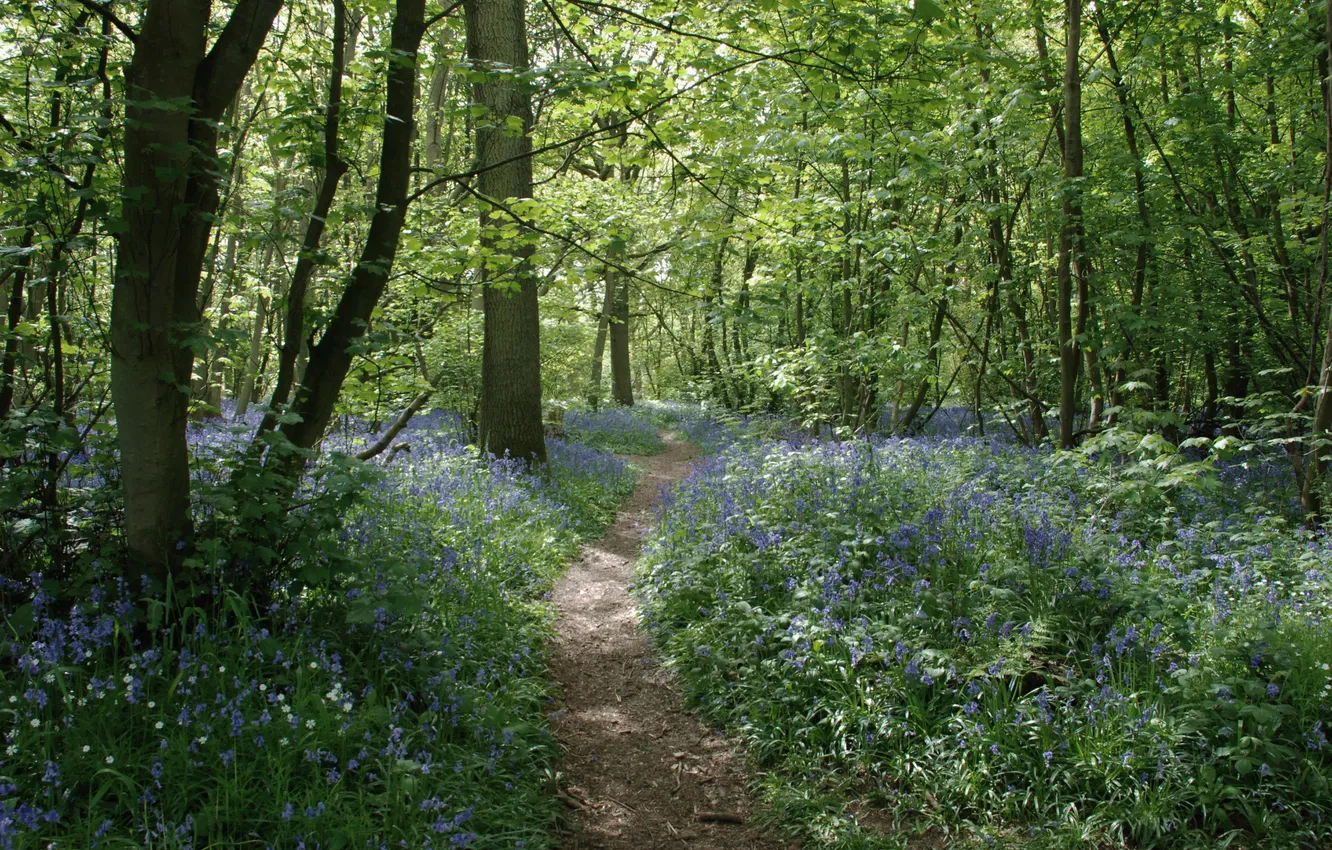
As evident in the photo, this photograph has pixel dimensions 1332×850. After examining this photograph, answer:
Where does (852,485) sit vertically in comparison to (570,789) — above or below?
above

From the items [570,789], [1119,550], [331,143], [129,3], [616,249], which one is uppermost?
[129,3]

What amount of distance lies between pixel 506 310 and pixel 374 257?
523 cm

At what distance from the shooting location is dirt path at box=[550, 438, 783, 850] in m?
3.58

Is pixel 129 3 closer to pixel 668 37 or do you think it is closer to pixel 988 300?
pixel 668 37

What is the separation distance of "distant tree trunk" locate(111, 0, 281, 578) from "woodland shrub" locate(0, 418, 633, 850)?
1.05 feet

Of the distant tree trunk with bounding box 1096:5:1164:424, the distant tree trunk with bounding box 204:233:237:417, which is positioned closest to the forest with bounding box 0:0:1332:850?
the distant tree trunk with bounding box 204:233:237:417

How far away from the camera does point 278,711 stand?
319cm

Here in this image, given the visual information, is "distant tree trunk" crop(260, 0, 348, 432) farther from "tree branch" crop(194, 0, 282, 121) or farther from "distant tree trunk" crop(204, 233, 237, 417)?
"tree branch" crop(194, 0, 282, 121)

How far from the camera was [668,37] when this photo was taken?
20.8 feet

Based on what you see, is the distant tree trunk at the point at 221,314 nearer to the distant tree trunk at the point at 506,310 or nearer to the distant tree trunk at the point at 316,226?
the distant tree trunk at the point at 316,226

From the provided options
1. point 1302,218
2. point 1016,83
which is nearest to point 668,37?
point 1016,83

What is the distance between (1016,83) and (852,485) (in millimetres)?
5483

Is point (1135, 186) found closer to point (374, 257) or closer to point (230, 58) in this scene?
point (374, 257)

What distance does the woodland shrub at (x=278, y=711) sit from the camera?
269 centimetres
